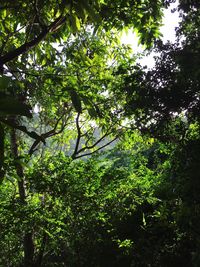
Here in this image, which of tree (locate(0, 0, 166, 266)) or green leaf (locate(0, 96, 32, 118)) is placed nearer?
green leaf (locate(0, 96, 32, 118))

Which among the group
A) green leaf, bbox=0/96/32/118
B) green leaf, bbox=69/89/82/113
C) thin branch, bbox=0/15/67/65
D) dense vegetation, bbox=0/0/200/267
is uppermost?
dense vegetation, bbox=0/0/200/267

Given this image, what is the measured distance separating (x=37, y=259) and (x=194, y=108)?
4.92 m

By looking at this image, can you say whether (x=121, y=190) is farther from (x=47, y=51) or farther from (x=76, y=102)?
(x=76, y=102)

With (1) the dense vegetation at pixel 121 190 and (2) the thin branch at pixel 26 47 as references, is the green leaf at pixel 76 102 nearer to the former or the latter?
(2) the thin branch at pixel 26 47

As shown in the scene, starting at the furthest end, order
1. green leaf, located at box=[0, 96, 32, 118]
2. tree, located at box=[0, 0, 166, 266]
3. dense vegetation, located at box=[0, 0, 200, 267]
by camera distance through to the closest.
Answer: dense vegetation, located at box=[0, 0, 200, 267] → tree, located at box=[0, 0, 166, 266] → green leaf, located at box=[0, 96, 32, 118]

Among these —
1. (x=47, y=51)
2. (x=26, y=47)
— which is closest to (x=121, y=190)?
(x=47, y=51)

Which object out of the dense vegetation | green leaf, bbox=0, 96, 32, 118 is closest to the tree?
green leaf, bbox=0, 96, 32, 118

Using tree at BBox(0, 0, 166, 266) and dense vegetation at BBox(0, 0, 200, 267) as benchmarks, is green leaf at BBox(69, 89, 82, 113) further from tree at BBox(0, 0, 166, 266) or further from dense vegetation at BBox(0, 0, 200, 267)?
dense vegetation at BBox(0, 0, 200, 267)

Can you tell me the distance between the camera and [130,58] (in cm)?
912

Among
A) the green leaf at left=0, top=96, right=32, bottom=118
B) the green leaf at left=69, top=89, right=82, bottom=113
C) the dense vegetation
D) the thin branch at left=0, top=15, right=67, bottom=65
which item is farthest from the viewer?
the dense vegetation

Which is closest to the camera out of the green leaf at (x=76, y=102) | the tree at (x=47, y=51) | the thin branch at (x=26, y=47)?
the tree at (x=47, y=51)

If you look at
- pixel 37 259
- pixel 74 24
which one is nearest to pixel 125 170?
pixel 37 259

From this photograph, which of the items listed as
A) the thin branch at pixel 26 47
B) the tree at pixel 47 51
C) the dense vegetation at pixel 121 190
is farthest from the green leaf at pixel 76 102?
the dense vegetation at pixel 121 190

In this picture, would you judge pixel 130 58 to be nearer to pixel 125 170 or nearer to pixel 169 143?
pixel 169 143
